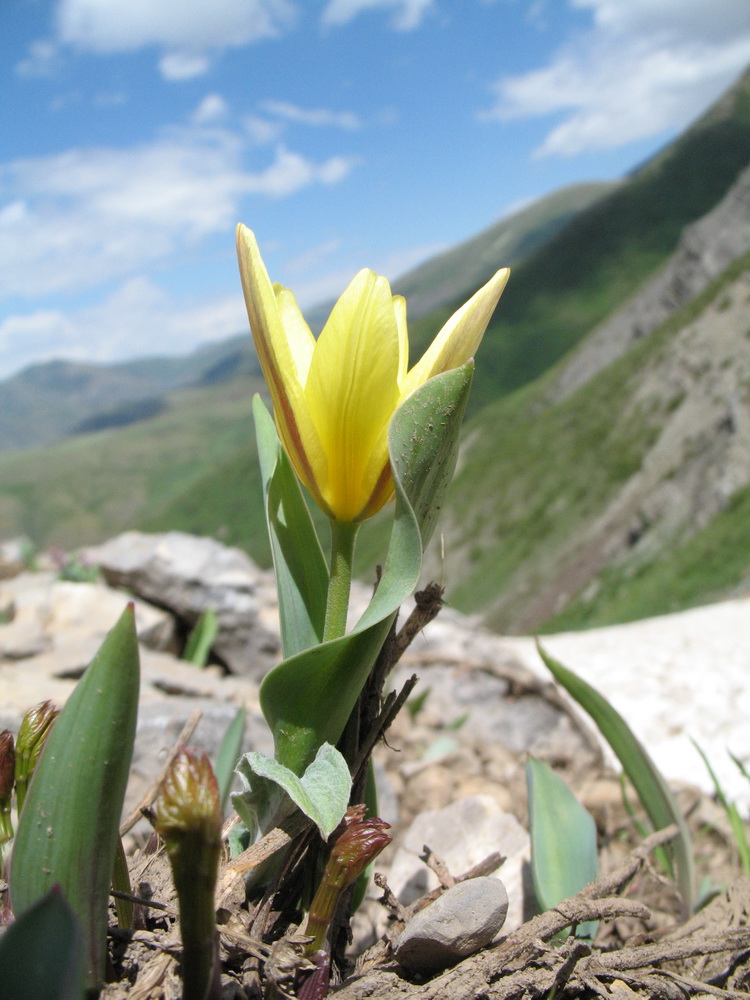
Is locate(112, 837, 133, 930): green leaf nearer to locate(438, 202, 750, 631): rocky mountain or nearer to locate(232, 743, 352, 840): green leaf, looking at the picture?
locate(232, 743, 352, 840): green leaf

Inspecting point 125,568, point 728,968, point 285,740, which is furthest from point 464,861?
point 125,568

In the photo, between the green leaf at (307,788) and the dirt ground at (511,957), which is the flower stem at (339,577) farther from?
the dirt ground at (511,957)

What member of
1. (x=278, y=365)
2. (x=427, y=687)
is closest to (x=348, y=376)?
(x=278, y=365)

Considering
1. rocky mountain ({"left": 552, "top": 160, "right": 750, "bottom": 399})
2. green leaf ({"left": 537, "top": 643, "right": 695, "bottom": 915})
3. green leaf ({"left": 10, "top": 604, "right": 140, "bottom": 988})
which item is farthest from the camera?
rocky mountain ({"left": 552, "top": 160, "right": 750, "bottom": 399})

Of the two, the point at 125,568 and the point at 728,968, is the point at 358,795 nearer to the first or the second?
the point at 728,968

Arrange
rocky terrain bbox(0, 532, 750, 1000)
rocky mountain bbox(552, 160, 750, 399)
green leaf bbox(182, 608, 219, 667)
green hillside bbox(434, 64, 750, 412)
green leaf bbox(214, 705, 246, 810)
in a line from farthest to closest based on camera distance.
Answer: green hillside bbox(434, 64, 750, 412) → rocky mountain bbox(552, 160, 750, 399) → green leaf bbox(182, 608, 219, 667) → green leaf bbox(214, 705, 246, 810) → rocky terrain bbox(0, 532, 750, 1000)

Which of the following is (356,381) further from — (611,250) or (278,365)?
(611,250)

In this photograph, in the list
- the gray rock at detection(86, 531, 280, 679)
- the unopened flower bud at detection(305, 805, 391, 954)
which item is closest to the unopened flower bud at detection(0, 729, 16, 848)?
the unopened flower bud at detection(305, 805, 391, 954)
